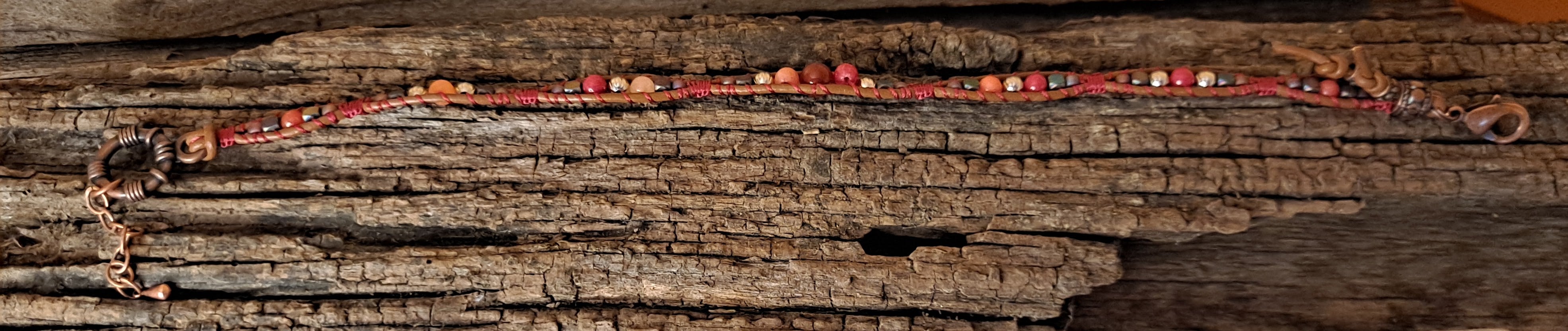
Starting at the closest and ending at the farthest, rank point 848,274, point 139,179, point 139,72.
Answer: point 848,274, point 139,179, point 139,72

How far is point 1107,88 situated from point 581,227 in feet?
3.80

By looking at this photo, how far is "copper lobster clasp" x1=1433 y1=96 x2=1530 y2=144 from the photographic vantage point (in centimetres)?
177

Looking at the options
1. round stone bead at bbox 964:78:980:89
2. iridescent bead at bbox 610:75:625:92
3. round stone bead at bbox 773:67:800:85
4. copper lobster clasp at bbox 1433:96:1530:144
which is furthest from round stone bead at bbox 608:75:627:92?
copper lobster clasp at bbox 1433:96:1530:144

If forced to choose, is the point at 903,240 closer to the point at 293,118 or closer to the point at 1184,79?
the point at 1184,79

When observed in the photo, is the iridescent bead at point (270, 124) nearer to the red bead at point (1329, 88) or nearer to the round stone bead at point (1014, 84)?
the round stone bead at point (1014, 84)

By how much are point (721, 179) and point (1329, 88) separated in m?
1.28

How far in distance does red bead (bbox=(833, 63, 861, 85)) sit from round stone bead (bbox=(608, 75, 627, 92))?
0.46 metres

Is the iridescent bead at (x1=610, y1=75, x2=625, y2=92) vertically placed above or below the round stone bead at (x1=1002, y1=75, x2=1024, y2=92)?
below

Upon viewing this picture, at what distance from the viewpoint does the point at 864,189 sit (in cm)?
188

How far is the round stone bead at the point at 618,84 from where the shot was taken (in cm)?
188

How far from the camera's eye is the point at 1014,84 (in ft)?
6.05

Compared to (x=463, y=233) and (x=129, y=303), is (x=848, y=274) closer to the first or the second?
(x=463, y=233)

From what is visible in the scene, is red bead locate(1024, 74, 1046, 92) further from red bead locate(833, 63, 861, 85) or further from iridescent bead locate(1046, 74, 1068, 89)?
red bead locate(833, 63, 861, 85)

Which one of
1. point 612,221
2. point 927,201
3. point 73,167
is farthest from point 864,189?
point 73,167
